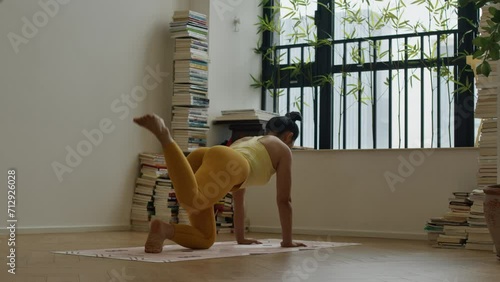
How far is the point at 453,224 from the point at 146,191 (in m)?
2.65

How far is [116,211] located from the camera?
6508 mm

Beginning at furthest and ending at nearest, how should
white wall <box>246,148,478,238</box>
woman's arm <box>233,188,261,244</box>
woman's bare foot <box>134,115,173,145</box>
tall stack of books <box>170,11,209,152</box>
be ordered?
tall stack of books <box>170,11,209,152</box> → white wall <box>246,148,478,238</box> → woman's arm <box>233,188,261,244</box> → woman's bare foot <box>134,115,173,145</box>

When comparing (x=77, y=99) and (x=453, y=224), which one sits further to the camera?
(x=77, y=99)

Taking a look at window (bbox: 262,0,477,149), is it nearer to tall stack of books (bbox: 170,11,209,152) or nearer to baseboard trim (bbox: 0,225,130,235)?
tall stack of books (bbox: 170,11,209,152)

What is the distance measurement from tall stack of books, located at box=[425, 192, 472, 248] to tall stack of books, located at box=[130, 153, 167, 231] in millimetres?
2372

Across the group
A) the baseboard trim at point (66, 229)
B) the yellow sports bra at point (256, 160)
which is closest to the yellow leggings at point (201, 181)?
the yellow sports bra at point (256, 160)

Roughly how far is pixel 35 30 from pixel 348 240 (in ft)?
9.38

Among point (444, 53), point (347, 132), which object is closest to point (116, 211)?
point (347, 132)

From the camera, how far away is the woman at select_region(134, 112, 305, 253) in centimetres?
378

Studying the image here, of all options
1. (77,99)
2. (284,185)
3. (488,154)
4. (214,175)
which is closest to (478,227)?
(488,154)

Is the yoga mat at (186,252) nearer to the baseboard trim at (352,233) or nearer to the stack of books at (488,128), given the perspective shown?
the stack of books at (488,128)

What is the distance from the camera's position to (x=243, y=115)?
23.0 feet

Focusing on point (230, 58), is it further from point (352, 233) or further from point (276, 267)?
point (276, 267)

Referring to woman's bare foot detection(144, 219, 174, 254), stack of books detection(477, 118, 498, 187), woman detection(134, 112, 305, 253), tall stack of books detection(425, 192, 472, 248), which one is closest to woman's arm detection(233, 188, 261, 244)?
woman detection(134, 112, 305, 253)
